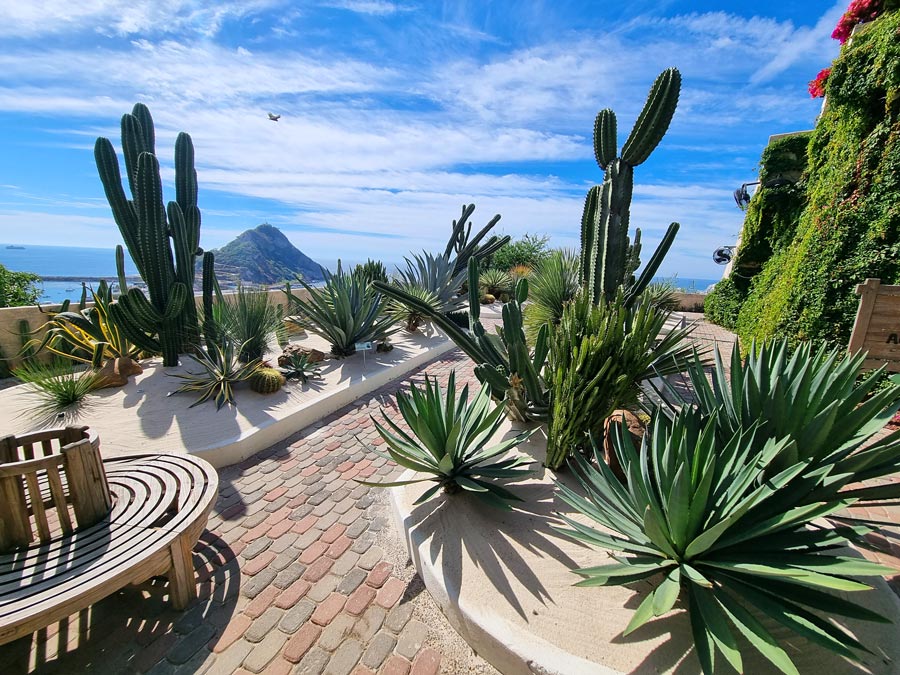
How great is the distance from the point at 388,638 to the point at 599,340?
2.22 meters

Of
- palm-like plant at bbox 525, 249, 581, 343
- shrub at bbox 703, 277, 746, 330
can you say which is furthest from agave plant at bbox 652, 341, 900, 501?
shrub at bbox 703, 277, 746, 330

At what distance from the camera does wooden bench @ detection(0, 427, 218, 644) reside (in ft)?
5.55

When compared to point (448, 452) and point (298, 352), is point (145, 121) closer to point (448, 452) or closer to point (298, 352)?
point (298, 352)

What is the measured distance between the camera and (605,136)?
14.8ft

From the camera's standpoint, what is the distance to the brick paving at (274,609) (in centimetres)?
190

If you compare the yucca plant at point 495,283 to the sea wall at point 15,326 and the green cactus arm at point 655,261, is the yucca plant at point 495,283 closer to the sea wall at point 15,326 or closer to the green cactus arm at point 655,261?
the green cactus arm at point 655,261

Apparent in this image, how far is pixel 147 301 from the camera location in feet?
17.4

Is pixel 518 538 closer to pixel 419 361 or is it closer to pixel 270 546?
pixel 270 546

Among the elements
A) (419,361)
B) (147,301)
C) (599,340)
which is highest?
(599,340)

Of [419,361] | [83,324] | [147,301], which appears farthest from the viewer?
[419,361]

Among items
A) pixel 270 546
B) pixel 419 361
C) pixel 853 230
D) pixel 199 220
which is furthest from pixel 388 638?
pixel 853 230

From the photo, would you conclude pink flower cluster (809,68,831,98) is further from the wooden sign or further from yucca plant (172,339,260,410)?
yucca plant (172,339,260,410)

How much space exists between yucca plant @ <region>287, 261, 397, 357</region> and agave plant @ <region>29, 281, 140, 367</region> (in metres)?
2.36

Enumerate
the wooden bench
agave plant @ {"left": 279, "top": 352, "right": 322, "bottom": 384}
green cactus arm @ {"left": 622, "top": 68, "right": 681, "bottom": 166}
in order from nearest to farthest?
the wooden bench → green cactus arm @ {"left": 622, "top": 68, "right": 681, "bottom": 166} → agave plant @ {"left": 279, "top": 352, "right": 322, "bottom": 384}
